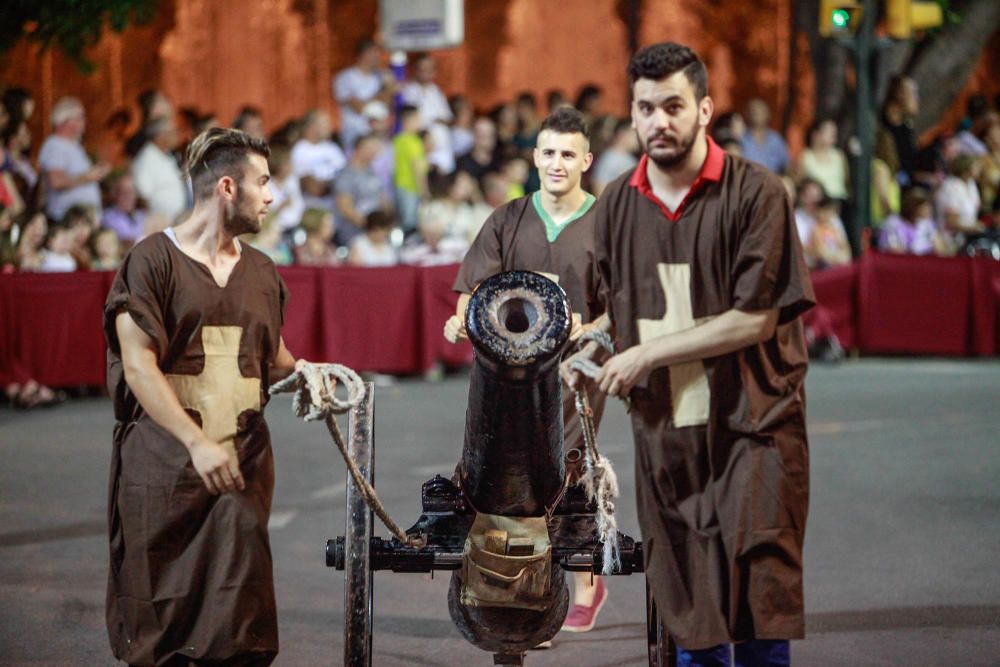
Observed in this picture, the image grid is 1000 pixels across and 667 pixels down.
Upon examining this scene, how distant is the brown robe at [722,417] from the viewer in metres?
4.52

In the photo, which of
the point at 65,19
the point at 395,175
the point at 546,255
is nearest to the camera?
the point at 546,255

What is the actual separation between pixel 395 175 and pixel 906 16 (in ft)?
19.7

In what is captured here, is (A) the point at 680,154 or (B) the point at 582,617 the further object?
(B) the point at 582,617

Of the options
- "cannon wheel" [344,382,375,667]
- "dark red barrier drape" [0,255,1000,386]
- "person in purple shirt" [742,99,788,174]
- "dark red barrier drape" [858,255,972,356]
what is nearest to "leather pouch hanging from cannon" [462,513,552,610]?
"cannon wheel" [344,382,375,667]

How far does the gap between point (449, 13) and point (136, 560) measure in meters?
13.7

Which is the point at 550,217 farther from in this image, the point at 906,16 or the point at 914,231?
the point at 906,16

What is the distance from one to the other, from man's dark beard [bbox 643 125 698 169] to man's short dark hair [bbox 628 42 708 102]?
0.11 m

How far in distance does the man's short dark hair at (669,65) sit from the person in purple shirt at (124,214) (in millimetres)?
10768

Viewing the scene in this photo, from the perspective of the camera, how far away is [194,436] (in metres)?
5.05

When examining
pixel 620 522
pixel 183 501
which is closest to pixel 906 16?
pixel 620 522

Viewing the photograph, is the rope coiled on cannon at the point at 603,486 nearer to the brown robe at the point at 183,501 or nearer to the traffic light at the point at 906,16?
the brown robe at the point at 183,501

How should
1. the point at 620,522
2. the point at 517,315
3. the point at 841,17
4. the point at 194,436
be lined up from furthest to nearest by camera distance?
the point at 841,17
the point at 620,522
the point at 194,436
the point at 517,315

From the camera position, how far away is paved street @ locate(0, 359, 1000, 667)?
21.3ft

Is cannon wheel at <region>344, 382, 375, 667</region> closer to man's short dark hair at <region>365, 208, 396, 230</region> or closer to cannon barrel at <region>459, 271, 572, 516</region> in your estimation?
cannon barrel at <region>459, 271, 572, 516</region>
